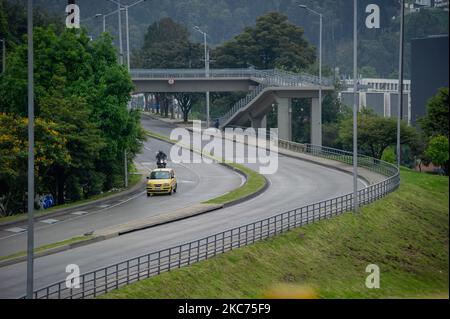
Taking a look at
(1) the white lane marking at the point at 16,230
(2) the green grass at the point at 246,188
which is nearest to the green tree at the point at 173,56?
(2) the green grass at the point at 246,188

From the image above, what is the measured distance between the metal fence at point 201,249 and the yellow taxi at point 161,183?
434 inches

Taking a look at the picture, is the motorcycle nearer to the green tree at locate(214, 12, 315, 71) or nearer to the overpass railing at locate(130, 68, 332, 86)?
the overpass railing at locate(130, 68, 332, 86)

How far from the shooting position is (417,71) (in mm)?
124562

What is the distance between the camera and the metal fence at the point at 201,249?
35812 millimetres

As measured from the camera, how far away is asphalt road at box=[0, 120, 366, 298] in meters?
40.0

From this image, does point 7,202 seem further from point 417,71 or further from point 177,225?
point 417,71

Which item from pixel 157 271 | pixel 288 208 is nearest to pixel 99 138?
pixel 288 208

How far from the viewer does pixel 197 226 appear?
5181 cm

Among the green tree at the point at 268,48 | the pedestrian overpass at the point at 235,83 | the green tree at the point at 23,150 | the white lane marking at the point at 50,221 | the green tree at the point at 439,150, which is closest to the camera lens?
the white lane marking at the point at 50,221

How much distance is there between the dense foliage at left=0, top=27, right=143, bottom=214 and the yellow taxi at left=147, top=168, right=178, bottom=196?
3.01 meters

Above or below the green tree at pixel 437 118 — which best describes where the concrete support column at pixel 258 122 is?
below

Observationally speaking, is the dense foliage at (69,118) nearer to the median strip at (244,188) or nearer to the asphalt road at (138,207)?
the asphalt road at (138,207)

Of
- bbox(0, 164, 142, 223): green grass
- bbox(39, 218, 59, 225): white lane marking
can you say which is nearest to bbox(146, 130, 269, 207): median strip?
bbox(0, 164, 142, 223): green grass

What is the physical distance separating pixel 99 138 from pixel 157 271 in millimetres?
25790
